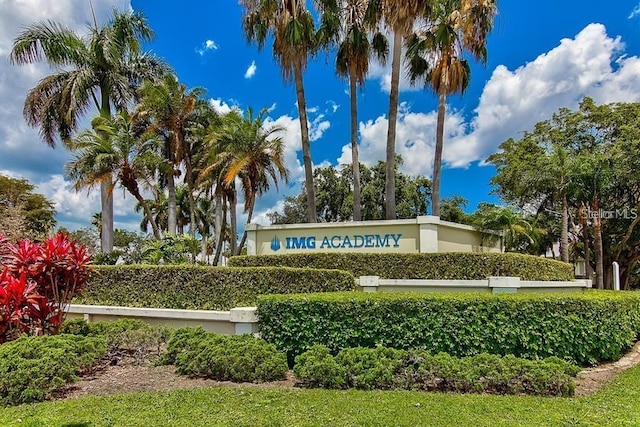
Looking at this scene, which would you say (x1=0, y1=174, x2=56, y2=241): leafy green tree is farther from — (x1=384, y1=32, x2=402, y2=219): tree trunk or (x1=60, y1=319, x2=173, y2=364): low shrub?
(x1=384, y1=32, x2=402, y2=219): tree trunk

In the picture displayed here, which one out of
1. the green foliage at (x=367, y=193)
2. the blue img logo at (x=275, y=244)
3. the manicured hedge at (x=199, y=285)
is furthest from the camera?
the green foliage at (x=367, y=193)

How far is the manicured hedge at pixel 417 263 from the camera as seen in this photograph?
1062 cm

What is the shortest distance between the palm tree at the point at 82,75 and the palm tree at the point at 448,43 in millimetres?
13952

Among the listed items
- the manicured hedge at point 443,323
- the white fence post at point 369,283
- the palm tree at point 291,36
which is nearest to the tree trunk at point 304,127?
the palm tree at point 291,36

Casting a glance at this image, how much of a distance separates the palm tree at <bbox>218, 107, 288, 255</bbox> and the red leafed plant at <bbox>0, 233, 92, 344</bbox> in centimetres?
909

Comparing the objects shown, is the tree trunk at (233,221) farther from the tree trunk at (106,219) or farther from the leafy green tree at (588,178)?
the leafy green tree at (588,178)

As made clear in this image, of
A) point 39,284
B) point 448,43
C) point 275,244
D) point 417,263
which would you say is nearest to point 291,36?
point 448,43

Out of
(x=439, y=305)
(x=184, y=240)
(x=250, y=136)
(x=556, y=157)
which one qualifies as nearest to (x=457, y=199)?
(x=556, y=157)

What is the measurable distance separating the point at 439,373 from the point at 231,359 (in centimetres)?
299

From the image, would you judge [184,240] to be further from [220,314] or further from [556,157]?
[556,157]

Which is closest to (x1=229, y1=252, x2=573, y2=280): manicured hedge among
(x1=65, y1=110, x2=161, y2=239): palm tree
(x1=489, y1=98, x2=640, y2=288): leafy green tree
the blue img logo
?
the blue img logo

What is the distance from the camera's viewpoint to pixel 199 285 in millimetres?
9477

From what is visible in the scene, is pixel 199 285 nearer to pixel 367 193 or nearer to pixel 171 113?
pixel 171 113

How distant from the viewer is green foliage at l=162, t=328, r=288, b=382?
6.14 m
